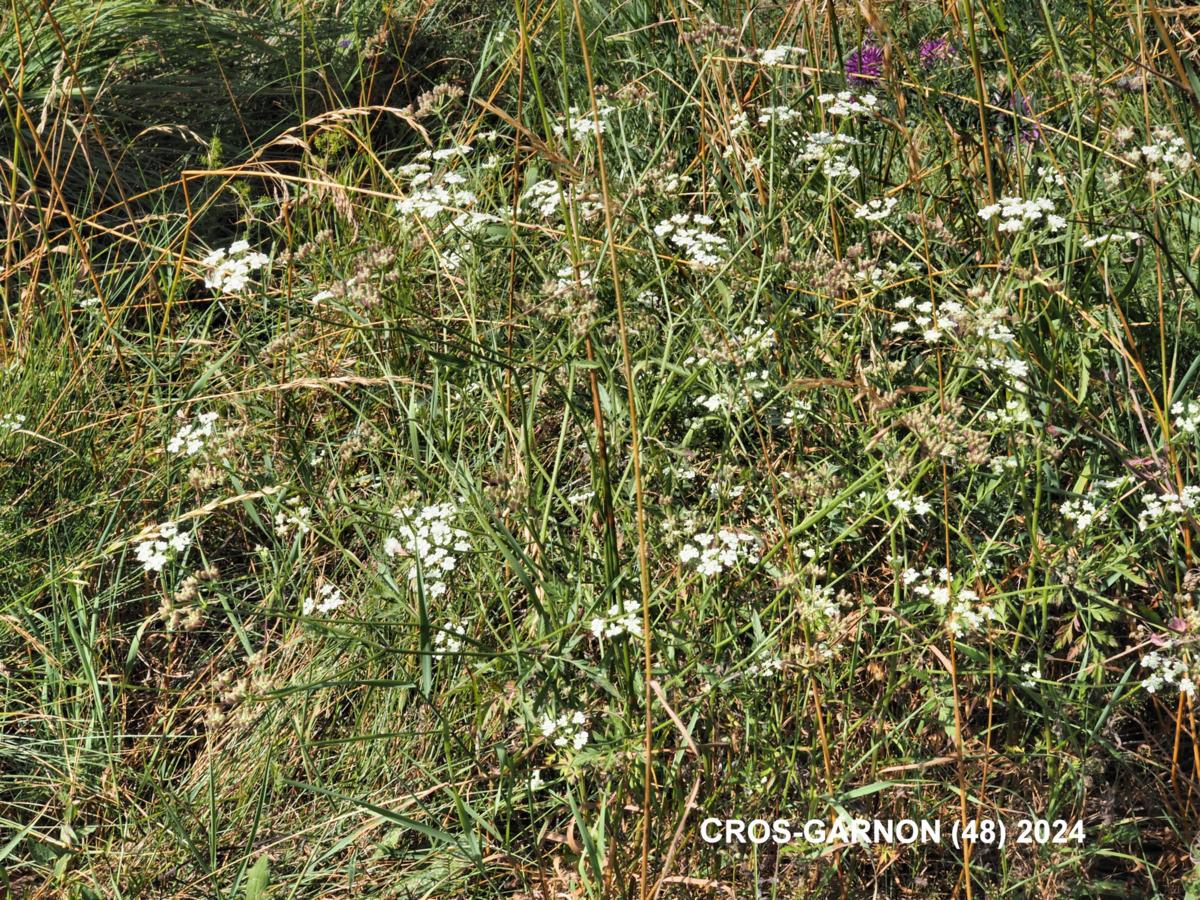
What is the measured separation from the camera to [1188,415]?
1.87 meters

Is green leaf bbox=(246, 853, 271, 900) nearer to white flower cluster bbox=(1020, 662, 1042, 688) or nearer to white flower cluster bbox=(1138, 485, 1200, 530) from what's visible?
white flower cluster bbox=(1020, 662, 1042, 688)

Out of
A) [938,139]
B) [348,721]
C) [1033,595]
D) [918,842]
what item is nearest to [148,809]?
[348,721]

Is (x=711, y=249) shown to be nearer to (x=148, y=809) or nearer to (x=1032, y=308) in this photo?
(x=1032, y=308)

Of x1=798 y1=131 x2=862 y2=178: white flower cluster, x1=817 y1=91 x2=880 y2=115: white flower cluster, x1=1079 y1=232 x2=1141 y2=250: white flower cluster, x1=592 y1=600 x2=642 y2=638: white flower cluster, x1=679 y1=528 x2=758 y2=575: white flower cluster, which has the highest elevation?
x1=817 y1=91 x2=880 y2=115: white flower cluster

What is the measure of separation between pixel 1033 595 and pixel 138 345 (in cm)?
207

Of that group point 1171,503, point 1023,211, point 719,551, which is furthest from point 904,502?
point 1023,211

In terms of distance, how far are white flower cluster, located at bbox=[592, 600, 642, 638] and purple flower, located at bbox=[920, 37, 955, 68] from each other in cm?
165

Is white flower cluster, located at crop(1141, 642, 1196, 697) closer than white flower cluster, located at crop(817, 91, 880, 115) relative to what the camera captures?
Yes

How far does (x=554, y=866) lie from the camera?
179 centimetres

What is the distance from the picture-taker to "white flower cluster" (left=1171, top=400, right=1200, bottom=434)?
180cm

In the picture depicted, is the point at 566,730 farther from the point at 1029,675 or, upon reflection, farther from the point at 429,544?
the point at 1029,675

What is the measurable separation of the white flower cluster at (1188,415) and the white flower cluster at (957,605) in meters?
0.41

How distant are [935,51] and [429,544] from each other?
6.47ft

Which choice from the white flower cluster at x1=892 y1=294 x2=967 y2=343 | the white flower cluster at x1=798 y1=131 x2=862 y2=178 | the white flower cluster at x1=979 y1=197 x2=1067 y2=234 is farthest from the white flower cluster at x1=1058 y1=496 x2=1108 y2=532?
the white flower cluster at x1=798 y1=131 x2=862 y2=178
